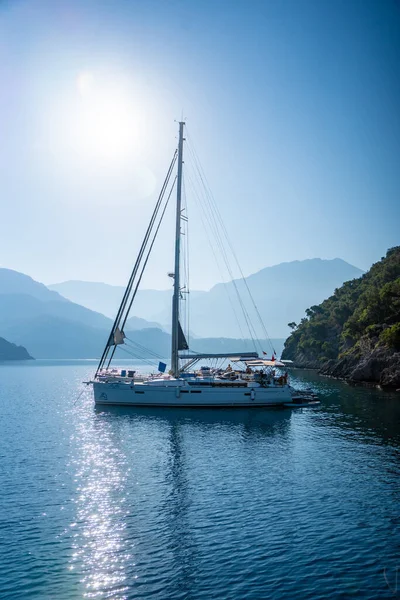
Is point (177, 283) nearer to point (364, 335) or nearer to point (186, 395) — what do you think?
point (186, 395)

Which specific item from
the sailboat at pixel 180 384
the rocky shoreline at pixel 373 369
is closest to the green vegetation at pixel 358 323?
the rocky shoreline at pixel 373 369

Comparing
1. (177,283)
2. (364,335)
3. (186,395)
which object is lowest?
(186,395)

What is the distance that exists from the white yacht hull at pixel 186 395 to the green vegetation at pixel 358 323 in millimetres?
34875

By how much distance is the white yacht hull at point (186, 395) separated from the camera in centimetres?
4650

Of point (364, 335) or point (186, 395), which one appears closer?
point (186, 395)

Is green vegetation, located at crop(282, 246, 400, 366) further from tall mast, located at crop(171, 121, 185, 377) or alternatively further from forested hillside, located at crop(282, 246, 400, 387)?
tall mast, located at crop(171, 121, 185, 377)

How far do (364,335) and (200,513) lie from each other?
252 ft

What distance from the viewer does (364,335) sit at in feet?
284

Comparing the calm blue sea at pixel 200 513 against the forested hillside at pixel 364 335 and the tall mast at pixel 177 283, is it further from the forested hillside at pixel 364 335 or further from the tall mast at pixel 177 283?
the forested hillside at pixel 364 335

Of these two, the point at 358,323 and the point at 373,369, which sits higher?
the point at 358,323

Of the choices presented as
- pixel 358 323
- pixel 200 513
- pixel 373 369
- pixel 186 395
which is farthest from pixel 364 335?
pixel 200 513

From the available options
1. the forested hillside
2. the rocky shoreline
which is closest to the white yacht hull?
the rocky shoreline

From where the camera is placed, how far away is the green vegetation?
262ft

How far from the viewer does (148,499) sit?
20.6 meters
